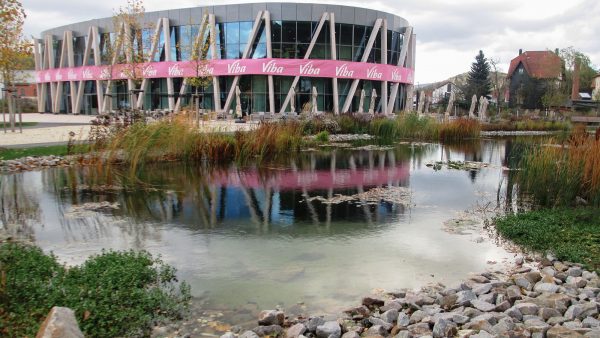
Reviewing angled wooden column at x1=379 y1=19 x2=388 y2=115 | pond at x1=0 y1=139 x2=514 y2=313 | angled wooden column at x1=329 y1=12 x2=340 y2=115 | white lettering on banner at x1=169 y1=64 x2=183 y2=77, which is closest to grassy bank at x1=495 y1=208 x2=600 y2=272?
pond at x1=0 y1=139 x2=514 y2=313

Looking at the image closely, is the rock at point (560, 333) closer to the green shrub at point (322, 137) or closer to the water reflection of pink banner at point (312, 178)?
the water reflection of pink banner at point (312, 178)

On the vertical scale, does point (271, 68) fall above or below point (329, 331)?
above

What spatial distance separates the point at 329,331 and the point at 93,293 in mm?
1748

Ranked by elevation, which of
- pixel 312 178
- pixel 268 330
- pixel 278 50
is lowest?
pixel 268 330

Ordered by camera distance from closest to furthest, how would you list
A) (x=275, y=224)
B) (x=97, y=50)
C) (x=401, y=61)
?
(x=275, y=224)
(x=401, y=61)
(x=97, y=50)

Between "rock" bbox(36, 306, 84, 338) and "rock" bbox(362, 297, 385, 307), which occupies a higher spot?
"rock" bbox(36, 306, 84, 338)

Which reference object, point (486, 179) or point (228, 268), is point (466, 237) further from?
point (486, 179)

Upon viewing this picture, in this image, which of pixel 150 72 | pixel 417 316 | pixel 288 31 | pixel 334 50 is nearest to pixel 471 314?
pixel 417 316

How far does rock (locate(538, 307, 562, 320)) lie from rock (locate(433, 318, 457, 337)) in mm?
762

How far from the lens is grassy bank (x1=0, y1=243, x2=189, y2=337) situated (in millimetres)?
3338

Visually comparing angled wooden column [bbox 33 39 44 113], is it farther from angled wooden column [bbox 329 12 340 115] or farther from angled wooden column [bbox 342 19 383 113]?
angled wooden column [bbox 342 19 383 113]

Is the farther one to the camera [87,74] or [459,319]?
[87,74]

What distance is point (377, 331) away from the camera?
11.2ft

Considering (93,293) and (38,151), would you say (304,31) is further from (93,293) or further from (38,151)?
(93,293)
